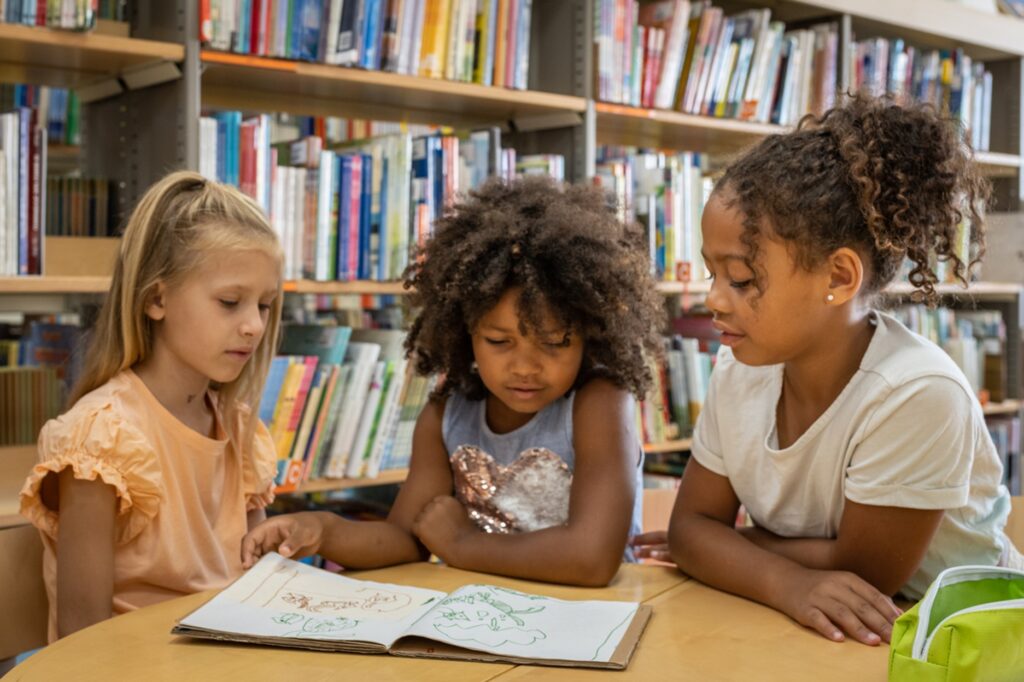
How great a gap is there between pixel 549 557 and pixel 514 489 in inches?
11.1

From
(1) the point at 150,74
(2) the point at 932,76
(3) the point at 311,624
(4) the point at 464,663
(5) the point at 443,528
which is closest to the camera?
(4) the point at 464,663

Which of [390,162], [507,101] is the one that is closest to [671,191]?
[507,101]

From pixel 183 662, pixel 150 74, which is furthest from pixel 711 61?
pixel 183 662

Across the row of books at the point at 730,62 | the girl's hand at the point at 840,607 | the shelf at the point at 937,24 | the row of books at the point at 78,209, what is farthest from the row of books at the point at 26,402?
the shelf at the point at 937,24

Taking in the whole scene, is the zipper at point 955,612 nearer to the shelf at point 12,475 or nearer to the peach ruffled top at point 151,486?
the peach ruffled top at point 151,486

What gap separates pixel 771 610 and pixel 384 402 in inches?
57.0

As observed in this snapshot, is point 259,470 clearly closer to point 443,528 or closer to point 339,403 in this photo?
point 443,528

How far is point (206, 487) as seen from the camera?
163 centimetres

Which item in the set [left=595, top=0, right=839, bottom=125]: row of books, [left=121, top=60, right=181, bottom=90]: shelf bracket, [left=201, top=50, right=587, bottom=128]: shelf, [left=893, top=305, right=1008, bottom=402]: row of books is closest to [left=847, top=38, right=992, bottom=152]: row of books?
[left=595, top=0, right=839, bottom=125]: row of books

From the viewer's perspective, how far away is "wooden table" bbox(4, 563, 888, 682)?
38.9 inches

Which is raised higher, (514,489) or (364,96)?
(364,96)

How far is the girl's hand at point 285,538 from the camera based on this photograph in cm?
139

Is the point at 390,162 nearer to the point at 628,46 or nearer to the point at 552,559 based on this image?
the point at 628,46

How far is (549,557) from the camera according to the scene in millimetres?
1351
